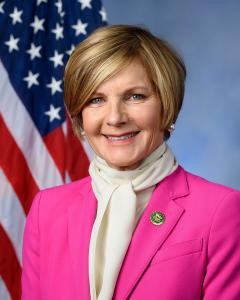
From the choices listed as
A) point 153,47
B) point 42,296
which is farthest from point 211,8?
point 42,296

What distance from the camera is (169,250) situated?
4.48 feet

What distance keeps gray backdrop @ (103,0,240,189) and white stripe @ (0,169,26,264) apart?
1.19m

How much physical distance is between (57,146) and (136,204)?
4.61 ft

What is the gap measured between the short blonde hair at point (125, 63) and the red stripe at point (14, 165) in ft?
4.28

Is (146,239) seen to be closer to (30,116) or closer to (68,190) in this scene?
(68,190)

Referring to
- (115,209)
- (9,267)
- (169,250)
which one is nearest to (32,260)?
(115,209)

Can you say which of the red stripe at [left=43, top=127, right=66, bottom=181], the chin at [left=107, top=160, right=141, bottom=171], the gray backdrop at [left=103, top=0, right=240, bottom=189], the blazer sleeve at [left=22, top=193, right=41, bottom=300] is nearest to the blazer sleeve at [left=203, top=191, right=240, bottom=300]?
the chin at [left=107, top=160, right=141, bottom=171]

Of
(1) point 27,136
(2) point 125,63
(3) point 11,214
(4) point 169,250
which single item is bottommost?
(3) point 11,214

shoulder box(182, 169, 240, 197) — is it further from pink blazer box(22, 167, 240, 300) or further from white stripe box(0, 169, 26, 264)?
white stripe box(0, 169, 26, 264)

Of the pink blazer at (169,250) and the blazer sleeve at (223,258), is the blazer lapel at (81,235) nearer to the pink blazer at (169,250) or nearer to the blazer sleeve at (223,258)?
the pink blazer at (169,250)

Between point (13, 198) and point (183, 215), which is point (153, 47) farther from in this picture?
point (13, 198)

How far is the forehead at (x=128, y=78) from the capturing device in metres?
1.39

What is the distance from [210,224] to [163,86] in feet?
1.18

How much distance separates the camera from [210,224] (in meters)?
1.37
